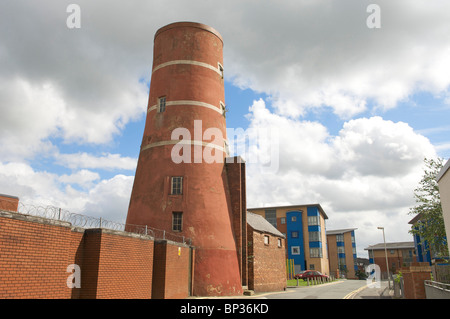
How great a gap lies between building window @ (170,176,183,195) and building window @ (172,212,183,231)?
53.8 inches

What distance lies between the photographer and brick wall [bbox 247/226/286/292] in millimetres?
27933

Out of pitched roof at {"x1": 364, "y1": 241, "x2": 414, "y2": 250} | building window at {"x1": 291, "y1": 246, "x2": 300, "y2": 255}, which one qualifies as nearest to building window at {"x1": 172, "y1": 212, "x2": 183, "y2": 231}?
building window at {"x1": 291, "y1": 246, "x2": 300, "y2": 255}

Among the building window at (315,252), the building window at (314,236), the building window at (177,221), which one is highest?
the building window at (314,236)

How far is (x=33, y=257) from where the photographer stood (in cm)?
1081

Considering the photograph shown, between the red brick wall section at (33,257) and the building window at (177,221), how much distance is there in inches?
450

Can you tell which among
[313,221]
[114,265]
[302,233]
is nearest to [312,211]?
[313,221]

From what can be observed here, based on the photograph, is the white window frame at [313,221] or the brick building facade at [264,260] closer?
the brick building facade at [264,260]

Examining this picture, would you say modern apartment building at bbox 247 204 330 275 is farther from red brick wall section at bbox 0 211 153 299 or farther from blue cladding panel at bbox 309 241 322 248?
red brick wall section at bbox 0 211 153 299

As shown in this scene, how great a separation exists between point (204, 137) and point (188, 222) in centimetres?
603

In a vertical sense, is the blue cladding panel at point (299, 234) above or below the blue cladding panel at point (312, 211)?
below

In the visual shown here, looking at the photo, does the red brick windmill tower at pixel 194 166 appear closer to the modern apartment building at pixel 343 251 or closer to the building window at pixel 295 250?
the building window at pixel 295 250

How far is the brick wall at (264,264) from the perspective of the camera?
27933mm

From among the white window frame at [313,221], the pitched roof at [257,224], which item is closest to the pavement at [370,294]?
the pitched roof at [257,224]
